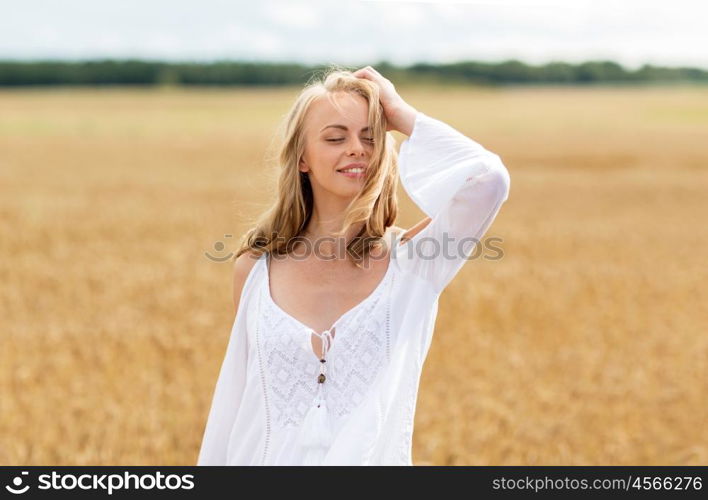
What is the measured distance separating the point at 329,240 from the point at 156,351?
5518mm

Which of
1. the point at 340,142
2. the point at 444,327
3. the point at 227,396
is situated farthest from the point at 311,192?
the point at 444,327

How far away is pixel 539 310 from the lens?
895 cm

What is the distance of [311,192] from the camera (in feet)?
6.84

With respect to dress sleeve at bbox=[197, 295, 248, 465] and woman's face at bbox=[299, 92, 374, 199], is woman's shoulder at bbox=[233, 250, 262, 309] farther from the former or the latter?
woman's face at bbox=[299, 92, 374, 199]

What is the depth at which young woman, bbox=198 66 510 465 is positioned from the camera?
6.34 feet

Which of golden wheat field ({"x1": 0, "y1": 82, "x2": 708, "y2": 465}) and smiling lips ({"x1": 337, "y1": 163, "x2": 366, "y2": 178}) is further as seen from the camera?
golden wheat field ({"x1": 0, "y1": 82, "x2": 708, "y2": 465})

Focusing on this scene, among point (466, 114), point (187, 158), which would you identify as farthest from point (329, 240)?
point (466, 114)

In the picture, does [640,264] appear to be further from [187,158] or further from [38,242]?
[187,158]

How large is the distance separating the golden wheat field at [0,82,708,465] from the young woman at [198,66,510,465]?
0.27m
